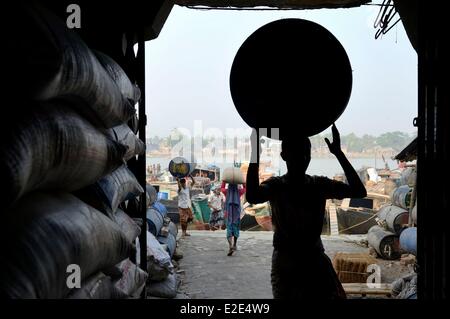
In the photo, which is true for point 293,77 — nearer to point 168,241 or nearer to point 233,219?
point 168,241

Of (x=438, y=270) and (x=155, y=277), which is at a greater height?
(x=438, y=270)

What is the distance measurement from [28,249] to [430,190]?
2.62m

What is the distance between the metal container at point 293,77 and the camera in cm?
252

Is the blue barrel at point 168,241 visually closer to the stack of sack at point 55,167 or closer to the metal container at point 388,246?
the metal container at point 388,246

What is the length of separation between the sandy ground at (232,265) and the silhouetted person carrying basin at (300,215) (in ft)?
10.3

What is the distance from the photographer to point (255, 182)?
8.52 ft

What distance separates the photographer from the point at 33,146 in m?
1.11

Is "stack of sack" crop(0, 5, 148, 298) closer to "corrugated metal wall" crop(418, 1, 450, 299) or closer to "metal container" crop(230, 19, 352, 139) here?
"metal container" crop(230, 19, 352, 139)

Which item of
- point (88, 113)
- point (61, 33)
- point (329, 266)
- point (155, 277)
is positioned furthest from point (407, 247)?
point (61, 33)

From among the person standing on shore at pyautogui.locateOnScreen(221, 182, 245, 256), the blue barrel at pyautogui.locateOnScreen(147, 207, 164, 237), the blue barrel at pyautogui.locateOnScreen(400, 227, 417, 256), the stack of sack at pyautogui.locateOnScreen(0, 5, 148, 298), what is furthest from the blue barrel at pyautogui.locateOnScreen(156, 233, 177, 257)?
the stack of sack at pyautogui.locateOnScreen(0, 5, 148, 298)

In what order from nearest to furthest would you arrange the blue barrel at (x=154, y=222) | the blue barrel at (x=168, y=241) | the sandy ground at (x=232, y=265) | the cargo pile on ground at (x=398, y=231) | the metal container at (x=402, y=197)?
the sandy ground at (x=232, y=265) < the blue barrel at (x=154, y=222) < the blue barrel at (x=168, y=241) < the cargo pile on ground at (x=398, y=231) < the metal container at (x=402, y=197)

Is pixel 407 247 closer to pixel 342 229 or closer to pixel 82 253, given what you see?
pixel 342 229

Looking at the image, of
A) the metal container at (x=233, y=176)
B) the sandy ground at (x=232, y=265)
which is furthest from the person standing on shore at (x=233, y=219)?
the metal container at (x=233, y=176)

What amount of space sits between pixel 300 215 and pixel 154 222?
4454 mm
